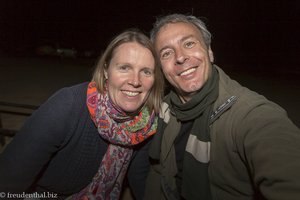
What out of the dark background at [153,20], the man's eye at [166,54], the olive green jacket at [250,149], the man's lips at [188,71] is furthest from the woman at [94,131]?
the dark background at [153,20]

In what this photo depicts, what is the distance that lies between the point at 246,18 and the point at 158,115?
57.3 ft

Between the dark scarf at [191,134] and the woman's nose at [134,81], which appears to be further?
the woman's nose at [134,81]

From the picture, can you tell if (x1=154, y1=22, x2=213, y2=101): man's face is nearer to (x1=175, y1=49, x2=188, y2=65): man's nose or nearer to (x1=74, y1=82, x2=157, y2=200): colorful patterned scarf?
(x1=175, y1=49, x2=188, y2=65): man's nose

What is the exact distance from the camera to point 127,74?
236 cm

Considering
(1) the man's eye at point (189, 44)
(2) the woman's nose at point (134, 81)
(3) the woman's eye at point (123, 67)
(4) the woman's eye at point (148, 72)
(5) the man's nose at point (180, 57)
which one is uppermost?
(1) the man's eye at point (189, 44)

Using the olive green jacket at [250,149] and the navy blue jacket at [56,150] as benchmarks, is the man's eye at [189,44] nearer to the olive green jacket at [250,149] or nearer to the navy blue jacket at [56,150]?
the olive green jacket at [250,149]

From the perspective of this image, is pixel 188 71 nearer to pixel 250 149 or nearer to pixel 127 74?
pixel 127 74

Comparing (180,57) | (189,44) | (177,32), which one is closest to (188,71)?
(180,57)

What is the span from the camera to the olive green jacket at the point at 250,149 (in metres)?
1.30

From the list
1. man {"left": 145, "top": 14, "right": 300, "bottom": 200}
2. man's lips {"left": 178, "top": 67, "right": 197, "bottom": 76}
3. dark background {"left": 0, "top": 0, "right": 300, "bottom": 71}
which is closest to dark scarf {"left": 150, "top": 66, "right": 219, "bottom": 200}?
man {"left": 145, "top": 14, "right": 300, "bottom": 200}

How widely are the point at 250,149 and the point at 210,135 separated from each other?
42 centimetres

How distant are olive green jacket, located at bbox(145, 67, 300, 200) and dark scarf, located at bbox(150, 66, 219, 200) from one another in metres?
0.04

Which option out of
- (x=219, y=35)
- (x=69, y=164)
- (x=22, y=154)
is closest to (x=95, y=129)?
(x=69, y=164)

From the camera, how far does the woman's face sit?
7.67ft
